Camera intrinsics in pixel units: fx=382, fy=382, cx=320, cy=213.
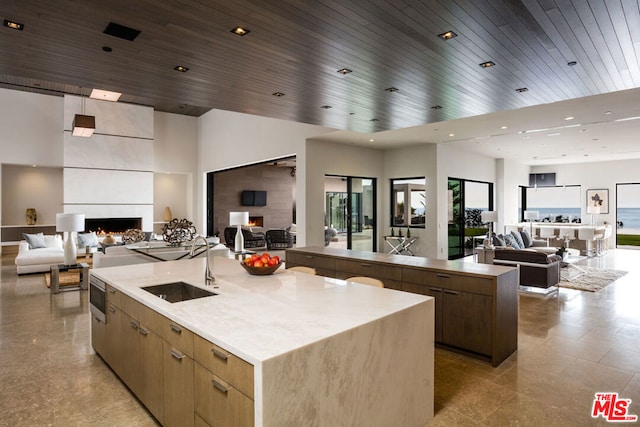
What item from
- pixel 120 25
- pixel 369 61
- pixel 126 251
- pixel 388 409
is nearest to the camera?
pixel 388 409

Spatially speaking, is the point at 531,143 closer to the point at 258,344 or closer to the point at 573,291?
the point at 573,291

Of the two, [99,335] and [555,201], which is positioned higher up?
[555,201]

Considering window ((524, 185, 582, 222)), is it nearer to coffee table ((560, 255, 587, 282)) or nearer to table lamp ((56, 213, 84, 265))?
coffee table ((560, 255, 587, 282))

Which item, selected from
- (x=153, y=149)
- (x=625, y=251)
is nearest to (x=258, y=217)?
(x=153, y=149)

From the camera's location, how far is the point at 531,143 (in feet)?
32.0

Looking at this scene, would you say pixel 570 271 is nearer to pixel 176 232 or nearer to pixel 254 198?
pixel 176 232

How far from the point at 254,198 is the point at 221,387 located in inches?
526

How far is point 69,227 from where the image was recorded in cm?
691

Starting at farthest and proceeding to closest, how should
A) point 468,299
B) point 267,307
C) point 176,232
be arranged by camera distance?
point 176,232
point 468,299
point 267,307

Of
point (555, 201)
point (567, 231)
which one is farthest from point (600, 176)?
point (567, 231)

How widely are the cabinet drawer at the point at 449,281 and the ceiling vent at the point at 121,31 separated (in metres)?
3.30

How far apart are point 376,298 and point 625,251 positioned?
14.2 m

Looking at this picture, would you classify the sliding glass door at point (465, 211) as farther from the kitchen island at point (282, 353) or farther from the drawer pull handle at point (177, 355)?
the drawer pull handle at point (177, 355)

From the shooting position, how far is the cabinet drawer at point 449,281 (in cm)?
350
